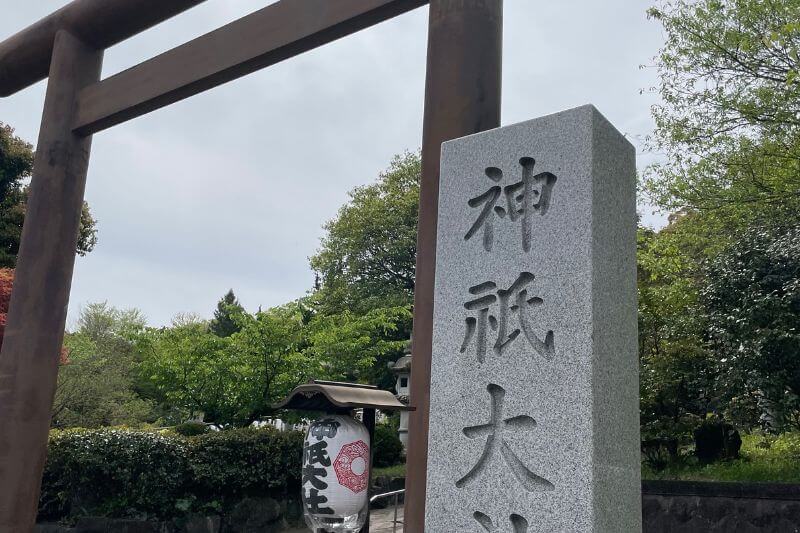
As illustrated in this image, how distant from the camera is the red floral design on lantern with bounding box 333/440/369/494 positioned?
4.30 meters

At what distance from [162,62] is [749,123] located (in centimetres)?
880

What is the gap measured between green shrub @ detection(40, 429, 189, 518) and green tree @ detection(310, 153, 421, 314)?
14422 mm

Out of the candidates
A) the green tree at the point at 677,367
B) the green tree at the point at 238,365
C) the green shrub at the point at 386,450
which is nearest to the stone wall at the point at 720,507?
the green tree at the point at 677,367

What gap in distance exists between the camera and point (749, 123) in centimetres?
1068

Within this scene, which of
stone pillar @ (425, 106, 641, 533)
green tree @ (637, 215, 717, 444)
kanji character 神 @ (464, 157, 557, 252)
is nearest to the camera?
stone pillar @ (425, 106, 641, 533)

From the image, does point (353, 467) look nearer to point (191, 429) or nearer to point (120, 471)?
point (120, 471)

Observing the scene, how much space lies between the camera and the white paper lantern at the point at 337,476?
14.1 ft

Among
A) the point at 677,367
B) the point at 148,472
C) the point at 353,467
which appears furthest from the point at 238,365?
the point at 353,467

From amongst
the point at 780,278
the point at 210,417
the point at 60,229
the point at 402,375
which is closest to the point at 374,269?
the point at 402,375

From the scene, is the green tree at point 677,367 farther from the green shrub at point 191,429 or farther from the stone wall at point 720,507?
the green shrub at point 191,429

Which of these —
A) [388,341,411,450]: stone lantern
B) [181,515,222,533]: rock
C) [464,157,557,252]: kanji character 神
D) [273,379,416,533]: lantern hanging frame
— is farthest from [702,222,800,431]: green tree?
[388,341,411,450]: stone lantern

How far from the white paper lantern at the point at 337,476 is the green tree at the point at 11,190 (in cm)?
1450

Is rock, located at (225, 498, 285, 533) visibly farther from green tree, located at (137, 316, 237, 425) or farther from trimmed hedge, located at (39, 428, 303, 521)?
green tree, located at (137, 316, 237, 425)

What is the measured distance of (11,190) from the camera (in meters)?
17.9
